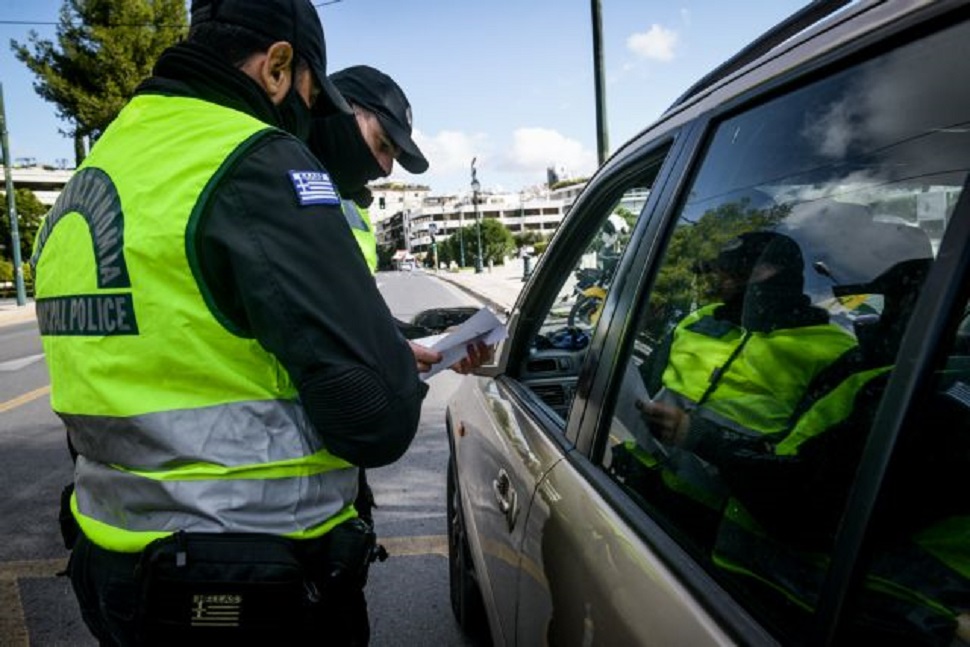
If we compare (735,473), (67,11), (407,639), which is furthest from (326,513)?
(67,11)

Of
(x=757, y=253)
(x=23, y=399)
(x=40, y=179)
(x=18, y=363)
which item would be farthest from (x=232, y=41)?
(x=40, y=179)

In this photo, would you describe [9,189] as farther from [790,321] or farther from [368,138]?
[790,321]

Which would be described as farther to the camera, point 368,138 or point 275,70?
point 368,138

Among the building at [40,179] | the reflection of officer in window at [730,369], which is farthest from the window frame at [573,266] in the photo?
the building at [40,179]

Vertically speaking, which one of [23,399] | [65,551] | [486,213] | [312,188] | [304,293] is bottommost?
[486,213]

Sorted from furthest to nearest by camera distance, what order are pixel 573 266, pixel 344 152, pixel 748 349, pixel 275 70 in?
pixel 344 152 → pixel 573 266 → pixel 275 70 → pixel 748 349

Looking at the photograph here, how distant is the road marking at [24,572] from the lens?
2768mm

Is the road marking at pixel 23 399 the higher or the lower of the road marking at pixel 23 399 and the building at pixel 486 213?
the higher

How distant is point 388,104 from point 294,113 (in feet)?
3.31

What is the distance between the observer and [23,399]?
7.38 metres

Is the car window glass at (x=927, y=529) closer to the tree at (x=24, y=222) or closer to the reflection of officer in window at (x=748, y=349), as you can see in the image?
the reflection of officer in window at (x=748, y=349)

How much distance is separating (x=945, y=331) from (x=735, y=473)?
45 centimetres

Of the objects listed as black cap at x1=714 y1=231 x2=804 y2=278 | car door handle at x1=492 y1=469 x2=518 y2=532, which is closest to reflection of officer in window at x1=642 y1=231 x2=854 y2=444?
black cap at x1=714 y1=231 x2=804 y2=278

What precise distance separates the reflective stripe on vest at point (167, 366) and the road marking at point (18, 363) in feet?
Answer: 33.1
